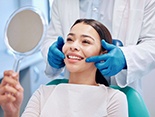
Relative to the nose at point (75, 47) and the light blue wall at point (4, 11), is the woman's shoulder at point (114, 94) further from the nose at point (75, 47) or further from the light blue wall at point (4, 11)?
the light blue wall at point (4, 11)

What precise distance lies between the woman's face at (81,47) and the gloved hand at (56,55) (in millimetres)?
32

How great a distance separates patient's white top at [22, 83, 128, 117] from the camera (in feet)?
3.30

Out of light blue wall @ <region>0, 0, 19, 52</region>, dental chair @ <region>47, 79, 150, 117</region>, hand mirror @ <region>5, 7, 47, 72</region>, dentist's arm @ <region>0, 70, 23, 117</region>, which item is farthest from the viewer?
light blue wall @ <region>0, 0, 19, 52</region>

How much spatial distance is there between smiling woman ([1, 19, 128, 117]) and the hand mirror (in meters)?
0.14

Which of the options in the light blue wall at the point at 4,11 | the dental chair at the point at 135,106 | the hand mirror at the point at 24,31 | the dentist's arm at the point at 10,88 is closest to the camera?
the dentist's arm at the point at 10,88

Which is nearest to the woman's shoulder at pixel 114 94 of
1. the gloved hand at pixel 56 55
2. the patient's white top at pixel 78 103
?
the patient's white top at pixel 78 103

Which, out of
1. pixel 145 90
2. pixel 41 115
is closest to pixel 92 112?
pixel 41 115

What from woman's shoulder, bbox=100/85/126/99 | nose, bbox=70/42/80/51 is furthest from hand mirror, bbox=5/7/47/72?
woman's shoulder, bbox=100/85/126/99

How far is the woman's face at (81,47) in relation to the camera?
1.05 metres

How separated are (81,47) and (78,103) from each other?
23cm

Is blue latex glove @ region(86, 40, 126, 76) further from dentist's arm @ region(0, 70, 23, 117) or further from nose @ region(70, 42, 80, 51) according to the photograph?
dentist's arm @ region(0, 70, 23, 117)

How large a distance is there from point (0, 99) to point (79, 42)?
1.27ft

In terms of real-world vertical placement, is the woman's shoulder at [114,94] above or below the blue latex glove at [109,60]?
below

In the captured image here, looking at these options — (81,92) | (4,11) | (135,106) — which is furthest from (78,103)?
(4,11)
